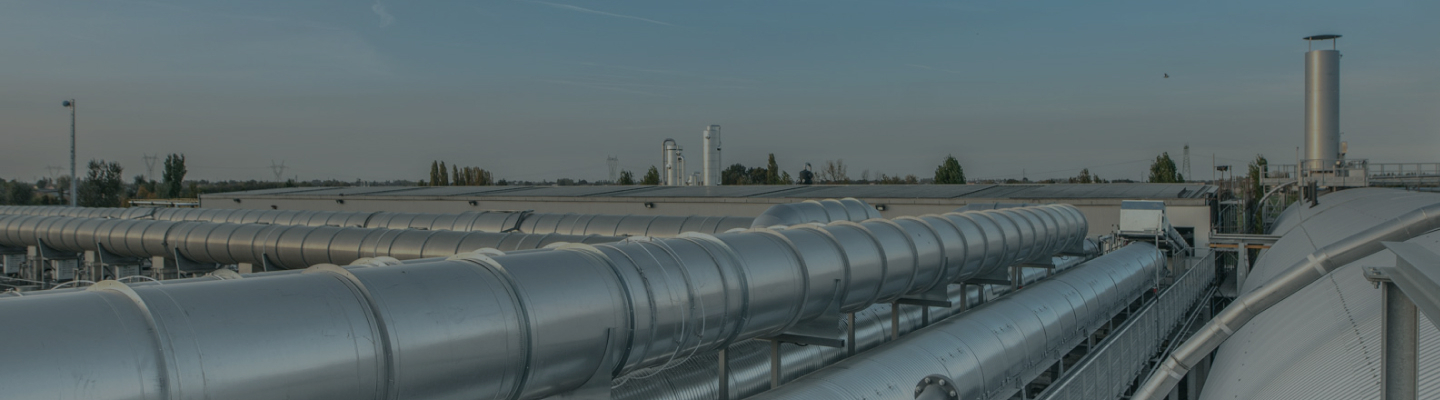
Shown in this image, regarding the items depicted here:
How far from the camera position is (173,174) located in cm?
6706

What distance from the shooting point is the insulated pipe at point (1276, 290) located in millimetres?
8055

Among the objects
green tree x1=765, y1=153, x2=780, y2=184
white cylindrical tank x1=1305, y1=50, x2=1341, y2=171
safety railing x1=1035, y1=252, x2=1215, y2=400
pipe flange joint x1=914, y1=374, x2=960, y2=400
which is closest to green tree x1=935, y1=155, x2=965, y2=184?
green tree x1=765, y1=153, x2=780, y2=184

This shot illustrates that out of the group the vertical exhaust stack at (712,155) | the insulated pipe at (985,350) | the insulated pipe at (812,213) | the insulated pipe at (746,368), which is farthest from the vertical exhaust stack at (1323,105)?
the insulated pipe at (746,368)

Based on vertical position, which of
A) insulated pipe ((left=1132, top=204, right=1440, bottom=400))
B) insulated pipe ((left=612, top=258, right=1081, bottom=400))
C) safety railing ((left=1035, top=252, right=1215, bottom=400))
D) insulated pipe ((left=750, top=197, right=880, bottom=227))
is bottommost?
safety railing ((left=1035, top=252, right=1215, bottom=400))

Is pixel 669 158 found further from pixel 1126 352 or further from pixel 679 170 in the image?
pixel 1126 352

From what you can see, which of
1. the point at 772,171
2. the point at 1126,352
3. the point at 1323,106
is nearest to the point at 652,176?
the point at 772,171

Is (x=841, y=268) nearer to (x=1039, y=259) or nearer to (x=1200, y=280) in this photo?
(x=1039, y=259)

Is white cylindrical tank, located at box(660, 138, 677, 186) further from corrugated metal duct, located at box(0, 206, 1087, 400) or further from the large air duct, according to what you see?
corrugated metal duct, located at box(0, 206, 1087, 400)

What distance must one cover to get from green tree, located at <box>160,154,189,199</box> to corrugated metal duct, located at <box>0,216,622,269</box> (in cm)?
5055

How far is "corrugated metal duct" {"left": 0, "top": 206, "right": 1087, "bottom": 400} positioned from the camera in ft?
12.1

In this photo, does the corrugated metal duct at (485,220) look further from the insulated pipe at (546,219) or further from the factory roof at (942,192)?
the factory roof at (942,192)

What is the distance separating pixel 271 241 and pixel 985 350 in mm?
14102

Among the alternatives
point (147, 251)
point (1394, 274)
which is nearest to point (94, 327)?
point (1394, 274)

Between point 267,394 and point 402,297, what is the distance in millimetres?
934
